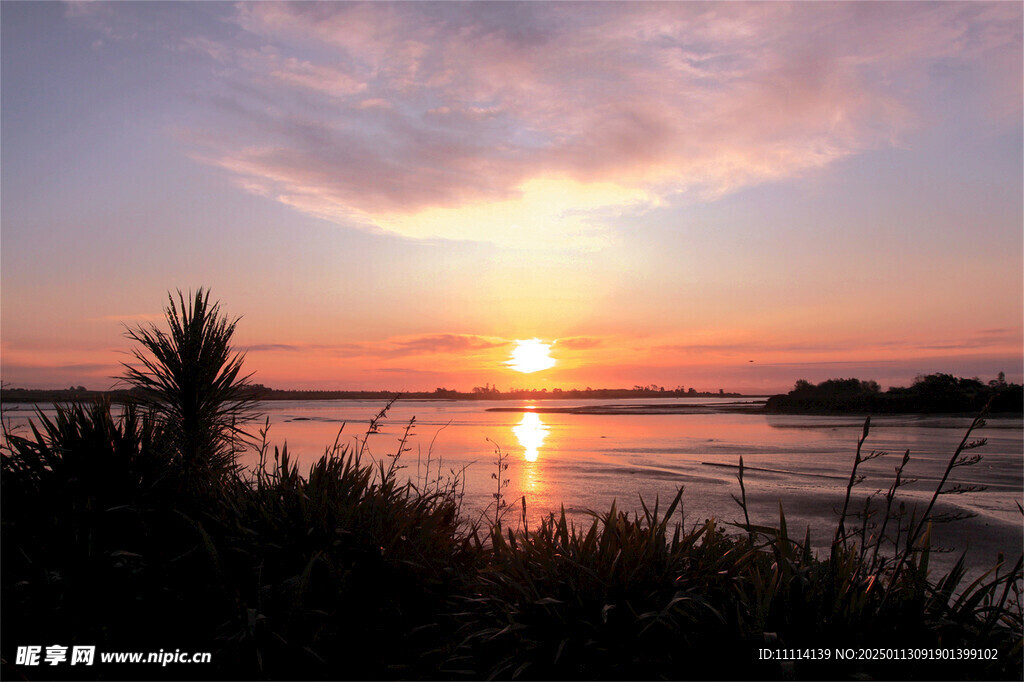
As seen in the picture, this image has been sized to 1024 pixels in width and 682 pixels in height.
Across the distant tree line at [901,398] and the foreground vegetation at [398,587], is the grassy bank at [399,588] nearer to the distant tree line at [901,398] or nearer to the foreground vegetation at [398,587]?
the foreground vegetation at [398,587]

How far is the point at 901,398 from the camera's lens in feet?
139

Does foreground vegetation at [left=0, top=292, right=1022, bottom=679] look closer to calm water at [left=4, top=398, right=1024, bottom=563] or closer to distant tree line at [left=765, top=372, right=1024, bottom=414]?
calm water at [left=4, top=398, right=1024, bottom=563]

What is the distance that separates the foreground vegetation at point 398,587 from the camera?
3.60m

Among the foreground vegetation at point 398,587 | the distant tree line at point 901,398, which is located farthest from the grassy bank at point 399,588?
the distant tree line at point 901,398

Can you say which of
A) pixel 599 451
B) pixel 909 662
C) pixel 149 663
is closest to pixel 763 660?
pixel 909 662

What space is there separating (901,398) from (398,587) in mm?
46011

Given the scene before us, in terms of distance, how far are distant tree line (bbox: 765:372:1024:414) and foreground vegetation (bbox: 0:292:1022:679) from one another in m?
37.1

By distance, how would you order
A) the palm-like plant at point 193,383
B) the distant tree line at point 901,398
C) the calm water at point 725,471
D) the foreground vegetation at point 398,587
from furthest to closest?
the distant tree line at point 901,398
the calm water at point 725,471
the palm-like plant at point 193,383
the foreground vegetation at point 398,587

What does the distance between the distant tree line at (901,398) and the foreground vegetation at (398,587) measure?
122 ft

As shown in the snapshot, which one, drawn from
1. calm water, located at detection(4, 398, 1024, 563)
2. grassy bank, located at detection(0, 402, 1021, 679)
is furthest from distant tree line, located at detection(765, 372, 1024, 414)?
grassy bank, located at detection(0, 402, 1021, 679)

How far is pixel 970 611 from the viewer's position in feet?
12.3

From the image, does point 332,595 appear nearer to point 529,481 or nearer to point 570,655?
point 570,655

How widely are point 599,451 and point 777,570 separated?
17.6 meters

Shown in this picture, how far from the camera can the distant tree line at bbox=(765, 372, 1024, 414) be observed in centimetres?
3938
